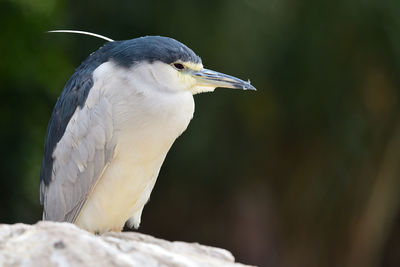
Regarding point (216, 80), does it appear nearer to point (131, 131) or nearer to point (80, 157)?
point (131, 131)

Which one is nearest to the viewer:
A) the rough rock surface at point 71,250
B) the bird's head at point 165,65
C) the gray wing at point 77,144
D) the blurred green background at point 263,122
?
the rough rock surface at point 71,250

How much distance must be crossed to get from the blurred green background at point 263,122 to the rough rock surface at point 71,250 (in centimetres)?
364

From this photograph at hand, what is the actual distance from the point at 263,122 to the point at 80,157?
395 cm

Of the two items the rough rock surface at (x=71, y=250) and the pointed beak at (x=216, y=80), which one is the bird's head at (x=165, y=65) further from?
the rough rock surface at (x=71, y=250)

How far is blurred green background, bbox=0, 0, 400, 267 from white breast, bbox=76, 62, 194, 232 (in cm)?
258

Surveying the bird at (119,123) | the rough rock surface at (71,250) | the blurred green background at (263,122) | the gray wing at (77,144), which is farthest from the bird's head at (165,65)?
the blurred green background at (263,122)

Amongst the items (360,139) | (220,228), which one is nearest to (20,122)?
(220,228)

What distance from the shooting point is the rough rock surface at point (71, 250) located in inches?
87.4

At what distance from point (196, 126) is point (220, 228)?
4.61 ft

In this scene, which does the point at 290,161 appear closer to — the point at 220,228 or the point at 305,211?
the point at 305,211

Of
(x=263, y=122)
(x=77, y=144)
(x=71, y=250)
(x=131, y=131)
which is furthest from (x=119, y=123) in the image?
(x=263, y=122)

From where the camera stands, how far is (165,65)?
3.27m

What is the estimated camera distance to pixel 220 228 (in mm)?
7789

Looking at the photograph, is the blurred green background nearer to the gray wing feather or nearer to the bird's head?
the gray wing feather
